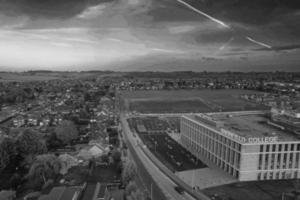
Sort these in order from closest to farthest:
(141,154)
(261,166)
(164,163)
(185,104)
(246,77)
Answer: (261,166) < (164,163) < (141,154) < (185,104) < (246,77)

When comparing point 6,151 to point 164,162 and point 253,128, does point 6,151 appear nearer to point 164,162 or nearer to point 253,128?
point 164,162

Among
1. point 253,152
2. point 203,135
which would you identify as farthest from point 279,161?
point 203,135

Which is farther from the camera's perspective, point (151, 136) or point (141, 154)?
point (151, 136)

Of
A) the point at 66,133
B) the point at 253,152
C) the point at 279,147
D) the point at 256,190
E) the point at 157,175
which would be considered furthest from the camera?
the point at 66,133

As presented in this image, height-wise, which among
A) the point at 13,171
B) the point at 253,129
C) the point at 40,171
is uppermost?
the point at 253,129

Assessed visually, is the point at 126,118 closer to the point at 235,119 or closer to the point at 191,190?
the point at 235,119

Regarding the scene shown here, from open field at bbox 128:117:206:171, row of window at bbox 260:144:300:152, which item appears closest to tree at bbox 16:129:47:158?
open field at bbox 128:117:206:171

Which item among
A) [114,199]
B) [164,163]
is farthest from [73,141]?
[114,199]
